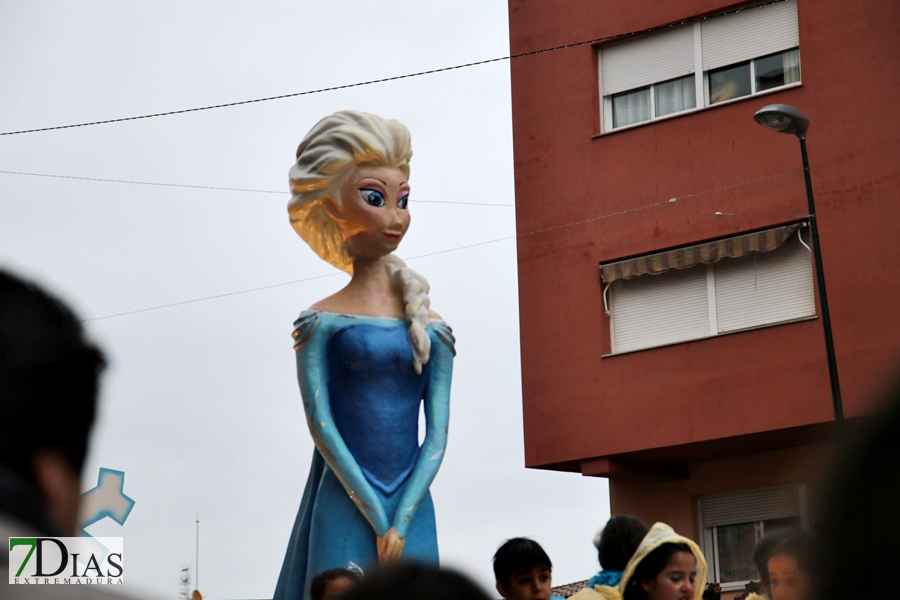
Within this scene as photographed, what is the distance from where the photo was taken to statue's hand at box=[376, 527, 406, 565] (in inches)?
231

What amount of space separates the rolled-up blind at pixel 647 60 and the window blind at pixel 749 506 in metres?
4.99

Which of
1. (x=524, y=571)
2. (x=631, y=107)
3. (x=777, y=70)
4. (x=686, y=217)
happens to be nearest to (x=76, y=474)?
(x=524, y=571)

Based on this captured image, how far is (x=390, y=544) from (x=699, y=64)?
10.9 meters

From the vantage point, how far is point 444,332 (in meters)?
6.49

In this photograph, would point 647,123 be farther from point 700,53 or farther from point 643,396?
point 643,396

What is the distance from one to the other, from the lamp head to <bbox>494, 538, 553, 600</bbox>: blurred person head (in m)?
7.38

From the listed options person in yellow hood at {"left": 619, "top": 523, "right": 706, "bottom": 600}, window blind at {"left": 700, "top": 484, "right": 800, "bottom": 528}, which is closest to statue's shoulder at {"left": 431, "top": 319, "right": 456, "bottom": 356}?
person in yellow hood at {"left": 619, "top": 523, "right": 706, "bottom": 600}

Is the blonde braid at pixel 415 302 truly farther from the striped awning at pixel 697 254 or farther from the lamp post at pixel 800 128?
the striped awning at pixel 697 254

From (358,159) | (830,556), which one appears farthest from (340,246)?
(830,556)

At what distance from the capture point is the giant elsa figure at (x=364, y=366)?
6.00 meters

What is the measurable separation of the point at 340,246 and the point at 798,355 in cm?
889

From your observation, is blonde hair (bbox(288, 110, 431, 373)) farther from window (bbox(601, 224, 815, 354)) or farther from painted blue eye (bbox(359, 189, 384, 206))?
window (bbox(601, 224, 815, 354))

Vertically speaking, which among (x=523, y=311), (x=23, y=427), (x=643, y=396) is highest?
(x=523, y=311)

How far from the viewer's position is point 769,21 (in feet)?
49.4
